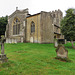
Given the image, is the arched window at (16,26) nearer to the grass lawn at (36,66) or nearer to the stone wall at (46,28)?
the stone wall at (46,28)

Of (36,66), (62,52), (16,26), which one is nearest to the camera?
(36,66)

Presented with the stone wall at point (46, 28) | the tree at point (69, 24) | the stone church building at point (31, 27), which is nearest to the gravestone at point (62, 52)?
the tree at point (69, 24)

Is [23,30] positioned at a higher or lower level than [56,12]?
lower

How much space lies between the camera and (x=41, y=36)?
22578 millimetres

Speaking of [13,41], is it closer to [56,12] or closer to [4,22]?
[4,22]

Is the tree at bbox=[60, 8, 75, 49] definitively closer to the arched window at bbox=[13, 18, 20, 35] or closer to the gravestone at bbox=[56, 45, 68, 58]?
the gravestone at bbox=[56, 45, 68, 58]

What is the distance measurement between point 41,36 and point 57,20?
96.8 feet

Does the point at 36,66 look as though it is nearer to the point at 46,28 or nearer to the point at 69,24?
the point at 69,24

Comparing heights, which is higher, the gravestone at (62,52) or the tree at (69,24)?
the tree at (69,24)

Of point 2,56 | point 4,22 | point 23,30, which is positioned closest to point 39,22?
point 23,30

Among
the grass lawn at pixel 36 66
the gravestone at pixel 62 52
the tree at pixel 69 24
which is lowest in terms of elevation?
the grass lawn at pixel 36 66

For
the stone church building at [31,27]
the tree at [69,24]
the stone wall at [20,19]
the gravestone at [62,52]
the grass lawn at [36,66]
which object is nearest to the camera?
the grass lawn at [36,66]

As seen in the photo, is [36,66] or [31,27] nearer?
[36,66]

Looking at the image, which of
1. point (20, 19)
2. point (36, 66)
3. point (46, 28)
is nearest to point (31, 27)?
point (46, 28)
